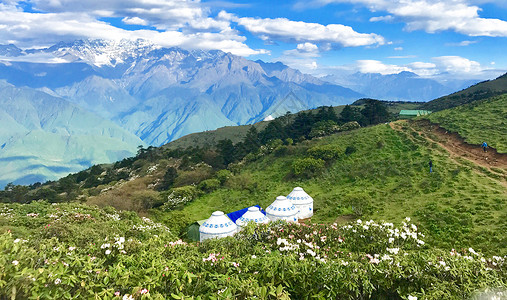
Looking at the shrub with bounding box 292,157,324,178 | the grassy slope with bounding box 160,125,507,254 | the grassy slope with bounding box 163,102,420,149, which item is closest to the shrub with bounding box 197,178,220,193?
the grassy slope with bounding box 160,125,507,254

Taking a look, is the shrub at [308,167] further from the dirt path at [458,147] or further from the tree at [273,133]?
the tree at [273,133]

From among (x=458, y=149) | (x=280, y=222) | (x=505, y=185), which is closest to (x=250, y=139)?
(x=458, y=149)

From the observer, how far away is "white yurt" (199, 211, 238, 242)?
29.9 metres

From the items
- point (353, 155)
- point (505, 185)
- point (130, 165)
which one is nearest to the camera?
point (505, 185)

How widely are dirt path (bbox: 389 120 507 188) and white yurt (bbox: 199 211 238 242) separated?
93.7 feet

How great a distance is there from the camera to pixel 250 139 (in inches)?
3081

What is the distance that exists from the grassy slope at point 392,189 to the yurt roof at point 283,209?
3536 mm

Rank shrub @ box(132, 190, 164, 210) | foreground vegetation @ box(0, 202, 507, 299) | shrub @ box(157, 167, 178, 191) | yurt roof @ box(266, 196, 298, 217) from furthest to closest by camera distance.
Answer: shrub @ box(157, 167, 178, 191)
shrub @ box(132, 190, 164, 210)
yurt roof @ box(266, 196, 298, 217)
foreground vegetation @ box(0, 202, 507, 299)

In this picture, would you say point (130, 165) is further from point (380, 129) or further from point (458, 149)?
point (458, 149)

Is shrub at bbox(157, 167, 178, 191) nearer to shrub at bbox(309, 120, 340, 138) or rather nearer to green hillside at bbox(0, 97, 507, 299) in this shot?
green hillside at bbox(0, 97, 507, 299)

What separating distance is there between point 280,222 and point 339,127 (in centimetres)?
5750

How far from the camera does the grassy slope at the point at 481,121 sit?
43438 millimetres

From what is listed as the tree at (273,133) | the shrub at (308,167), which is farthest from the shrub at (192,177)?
the tree at (273,133)

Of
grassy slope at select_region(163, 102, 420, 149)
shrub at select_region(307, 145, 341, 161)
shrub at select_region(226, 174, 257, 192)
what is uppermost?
shrub at select_region(307, 145, 341, 161)
